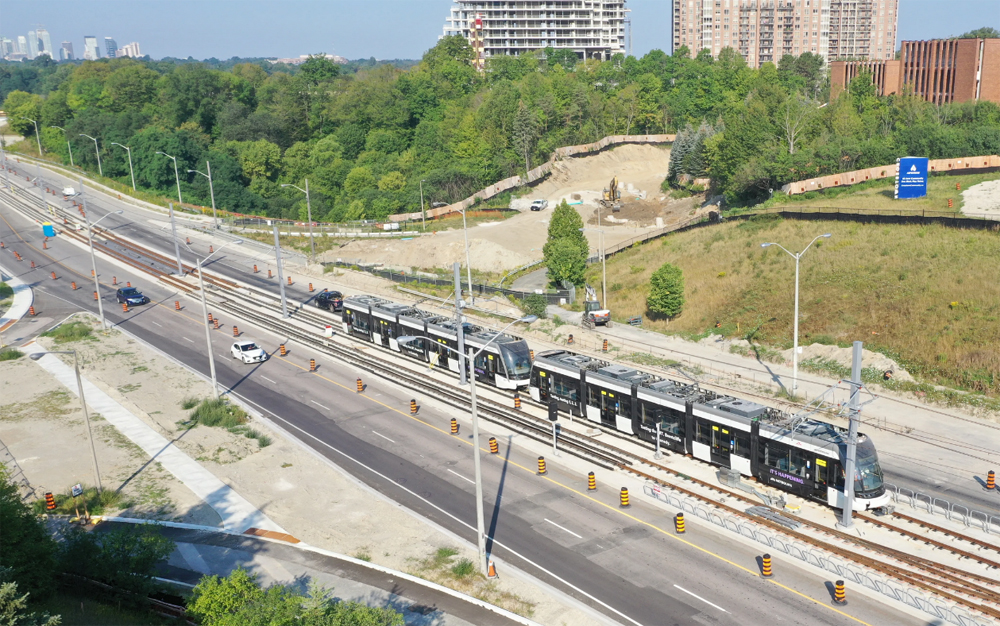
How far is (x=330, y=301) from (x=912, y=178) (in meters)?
49.6

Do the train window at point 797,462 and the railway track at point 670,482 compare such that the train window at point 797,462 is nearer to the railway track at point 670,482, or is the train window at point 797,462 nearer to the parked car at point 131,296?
the railway track at point 670,482

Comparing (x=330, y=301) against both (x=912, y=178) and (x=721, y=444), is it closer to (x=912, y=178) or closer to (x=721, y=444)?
(x=721, y=444)

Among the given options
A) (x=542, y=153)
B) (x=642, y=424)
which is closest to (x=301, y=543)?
(x=642, y=424)

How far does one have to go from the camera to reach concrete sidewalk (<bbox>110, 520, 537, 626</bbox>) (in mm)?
24766

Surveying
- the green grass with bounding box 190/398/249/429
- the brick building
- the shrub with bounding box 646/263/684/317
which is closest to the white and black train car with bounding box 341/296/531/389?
the green grass with bounding box 190/398/249/429

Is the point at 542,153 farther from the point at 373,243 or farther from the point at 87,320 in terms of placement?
the point at 87,320

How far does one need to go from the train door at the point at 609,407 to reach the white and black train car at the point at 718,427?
1.8 inches

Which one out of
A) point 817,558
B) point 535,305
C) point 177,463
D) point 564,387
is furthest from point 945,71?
point 177,463

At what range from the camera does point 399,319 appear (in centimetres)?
5362

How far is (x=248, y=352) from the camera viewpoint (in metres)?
54.4

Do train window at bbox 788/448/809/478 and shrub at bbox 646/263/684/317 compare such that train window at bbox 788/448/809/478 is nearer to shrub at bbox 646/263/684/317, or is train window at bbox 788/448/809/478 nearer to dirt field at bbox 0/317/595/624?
dirt field at bbox 0/317/595/624

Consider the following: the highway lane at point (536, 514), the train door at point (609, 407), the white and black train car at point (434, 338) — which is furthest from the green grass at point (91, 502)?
the train door at point (609, 407)

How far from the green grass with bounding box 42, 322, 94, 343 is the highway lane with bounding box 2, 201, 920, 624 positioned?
1497cm

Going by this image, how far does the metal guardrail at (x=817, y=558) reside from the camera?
23.7 meters
